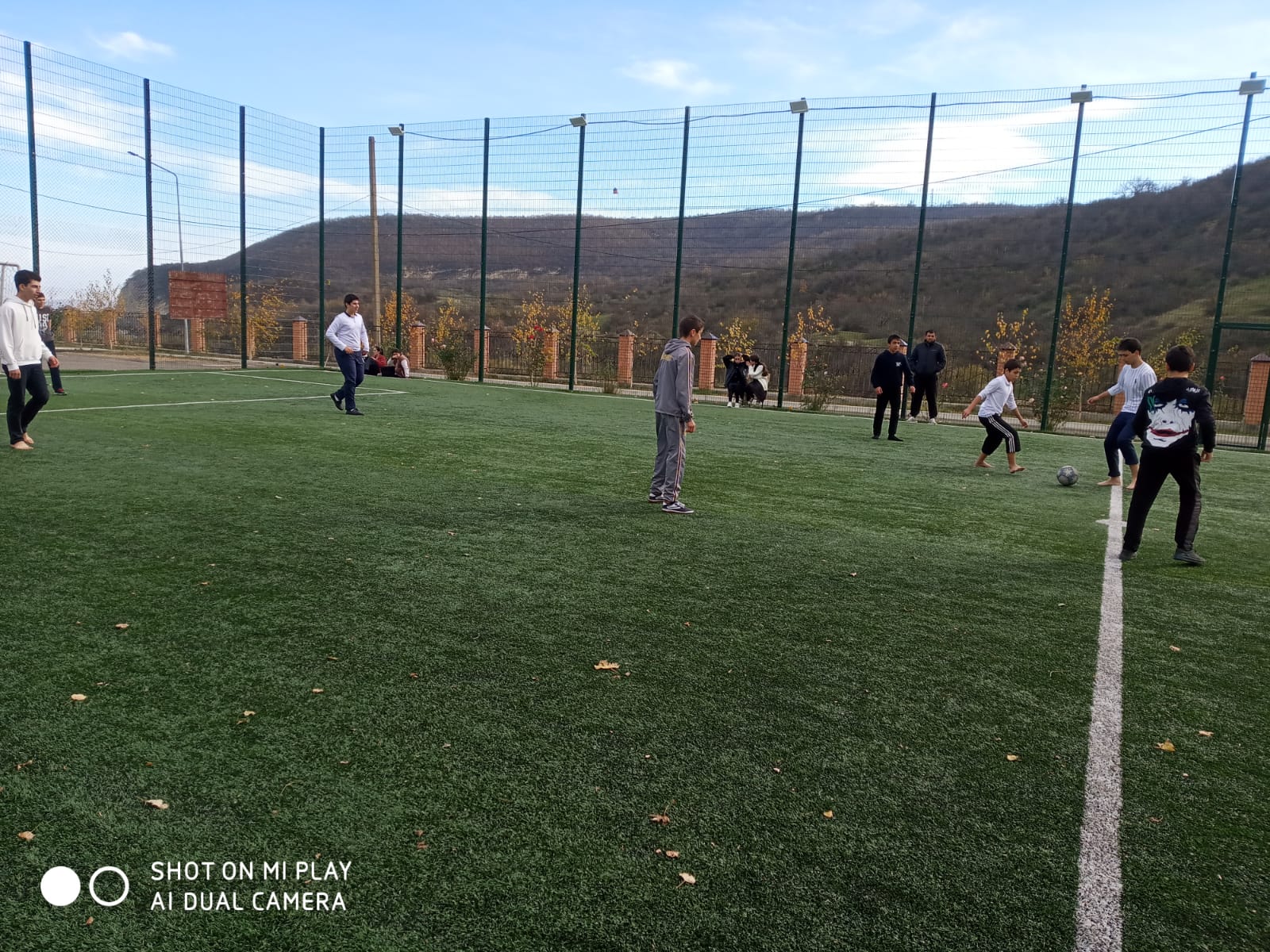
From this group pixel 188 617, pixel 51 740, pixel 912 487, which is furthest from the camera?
pixel 912 487

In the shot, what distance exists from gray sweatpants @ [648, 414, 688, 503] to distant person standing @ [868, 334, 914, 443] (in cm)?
681

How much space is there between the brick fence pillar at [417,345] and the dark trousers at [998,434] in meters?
30.5

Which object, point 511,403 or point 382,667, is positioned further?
point 511,403

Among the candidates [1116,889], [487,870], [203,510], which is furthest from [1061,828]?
[203,510]

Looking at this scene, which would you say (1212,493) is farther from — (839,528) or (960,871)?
(960,871)

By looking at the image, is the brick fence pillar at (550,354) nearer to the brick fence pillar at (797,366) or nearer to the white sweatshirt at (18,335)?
the brick fence pillar at (797,366)

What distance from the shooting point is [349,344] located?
44.3ft

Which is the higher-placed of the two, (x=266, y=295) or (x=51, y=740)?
(x=266, y=295)

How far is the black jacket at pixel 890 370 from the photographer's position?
540 inches

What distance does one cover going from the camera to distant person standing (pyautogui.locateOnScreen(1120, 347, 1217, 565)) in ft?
20.7

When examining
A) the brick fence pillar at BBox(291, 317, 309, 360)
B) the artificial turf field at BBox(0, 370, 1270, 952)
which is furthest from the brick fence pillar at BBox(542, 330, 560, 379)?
the artificial turf field at BBox(0, 370, 1270, 952)

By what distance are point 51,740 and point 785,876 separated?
2572 millimetres

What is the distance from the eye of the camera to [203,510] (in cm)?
676

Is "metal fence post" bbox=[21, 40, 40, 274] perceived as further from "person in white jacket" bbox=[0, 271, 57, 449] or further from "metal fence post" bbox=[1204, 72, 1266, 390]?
"metal fence post" bbox=[1204, 72, 1266, 390]
